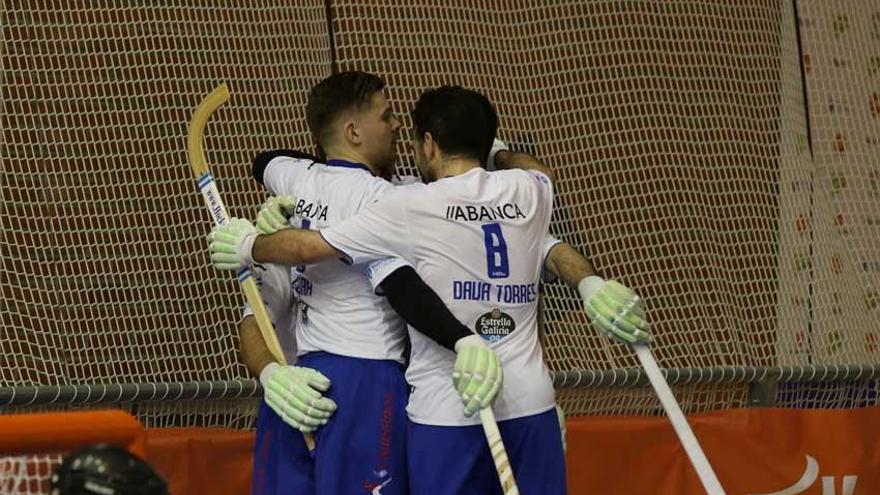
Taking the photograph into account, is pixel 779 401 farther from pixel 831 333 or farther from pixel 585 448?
pixel 585 448

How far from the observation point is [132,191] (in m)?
5.24

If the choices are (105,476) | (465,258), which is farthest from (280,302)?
(105,476)

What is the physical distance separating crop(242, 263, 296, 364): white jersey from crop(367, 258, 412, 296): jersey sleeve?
0.44m

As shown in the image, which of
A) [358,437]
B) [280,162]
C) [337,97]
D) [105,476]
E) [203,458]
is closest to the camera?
[105,476]

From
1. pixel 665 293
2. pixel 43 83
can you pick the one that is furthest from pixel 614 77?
pixel 43 83

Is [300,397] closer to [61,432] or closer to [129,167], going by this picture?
[61,432]

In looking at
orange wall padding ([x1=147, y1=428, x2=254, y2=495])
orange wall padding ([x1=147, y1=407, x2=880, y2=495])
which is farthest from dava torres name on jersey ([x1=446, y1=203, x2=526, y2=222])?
orange wall padding ([x1=147, y1=407, x2=880, y2=495])

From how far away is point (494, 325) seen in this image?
3.88 metres

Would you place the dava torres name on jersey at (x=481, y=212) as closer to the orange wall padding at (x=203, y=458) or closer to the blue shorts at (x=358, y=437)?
the blue shorts at (x=358, y=437)

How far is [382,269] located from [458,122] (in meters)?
0.40

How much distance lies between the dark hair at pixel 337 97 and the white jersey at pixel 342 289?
0.11 m

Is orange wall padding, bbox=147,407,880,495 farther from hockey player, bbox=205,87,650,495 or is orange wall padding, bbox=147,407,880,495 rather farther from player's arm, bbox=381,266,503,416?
player's arm, bbox=381,266,503,416

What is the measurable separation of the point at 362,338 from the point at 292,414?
264mm

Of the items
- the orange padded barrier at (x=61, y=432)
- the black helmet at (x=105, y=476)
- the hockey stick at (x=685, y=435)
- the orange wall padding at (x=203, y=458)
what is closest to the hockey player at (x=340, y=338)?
the hockey stick at (x=685, y=435)
